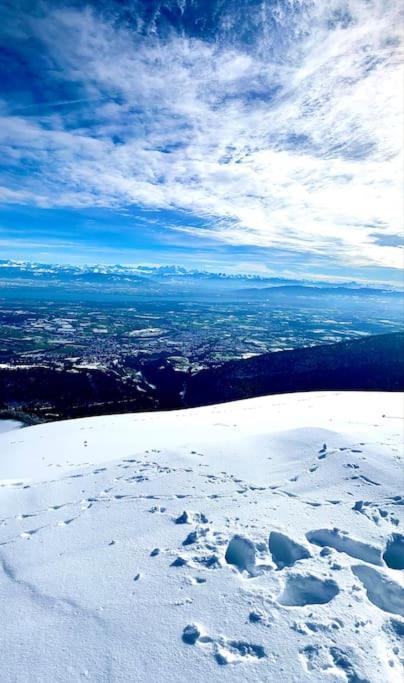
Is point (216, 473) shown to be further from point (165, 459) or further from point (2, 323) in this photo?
point (2, 323)

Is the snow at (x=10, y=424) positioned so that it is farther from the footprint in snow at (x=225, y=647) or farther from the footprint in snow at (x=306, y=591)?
the footprint in snow at (x=306, y=591)

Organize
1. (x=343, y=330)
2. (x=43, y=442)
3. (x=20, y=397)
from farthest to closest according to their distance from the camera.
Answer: (x=343, y=330) < (x=20, y=397) < (x=43, y=442)

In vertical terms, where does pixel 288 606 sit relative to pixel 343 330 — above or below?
above

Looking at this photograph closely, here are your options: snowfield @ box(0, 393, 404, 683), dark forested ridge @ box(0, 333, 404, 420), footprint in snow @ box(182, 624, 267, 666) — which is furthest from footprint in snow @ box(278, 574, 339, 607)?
dark forested ridge @ box(0, 333, 404, 420)

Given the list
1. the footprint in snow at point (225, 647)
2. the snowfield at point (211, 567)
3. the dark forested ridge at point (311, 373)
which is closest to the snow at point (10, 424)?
the dark forested ridge at point (311, 373)

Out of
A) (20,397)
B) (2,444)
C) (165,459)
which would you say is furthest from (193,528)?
(20,397)

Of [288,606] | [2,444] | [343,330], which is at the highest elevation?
[288,606]

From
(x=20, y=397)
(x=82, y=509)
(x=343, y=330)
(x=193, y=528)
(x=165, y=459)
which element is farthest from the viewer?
(x=343, y=330)

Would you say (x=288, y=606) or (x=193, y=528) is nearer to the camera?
(x=288, y=606)
